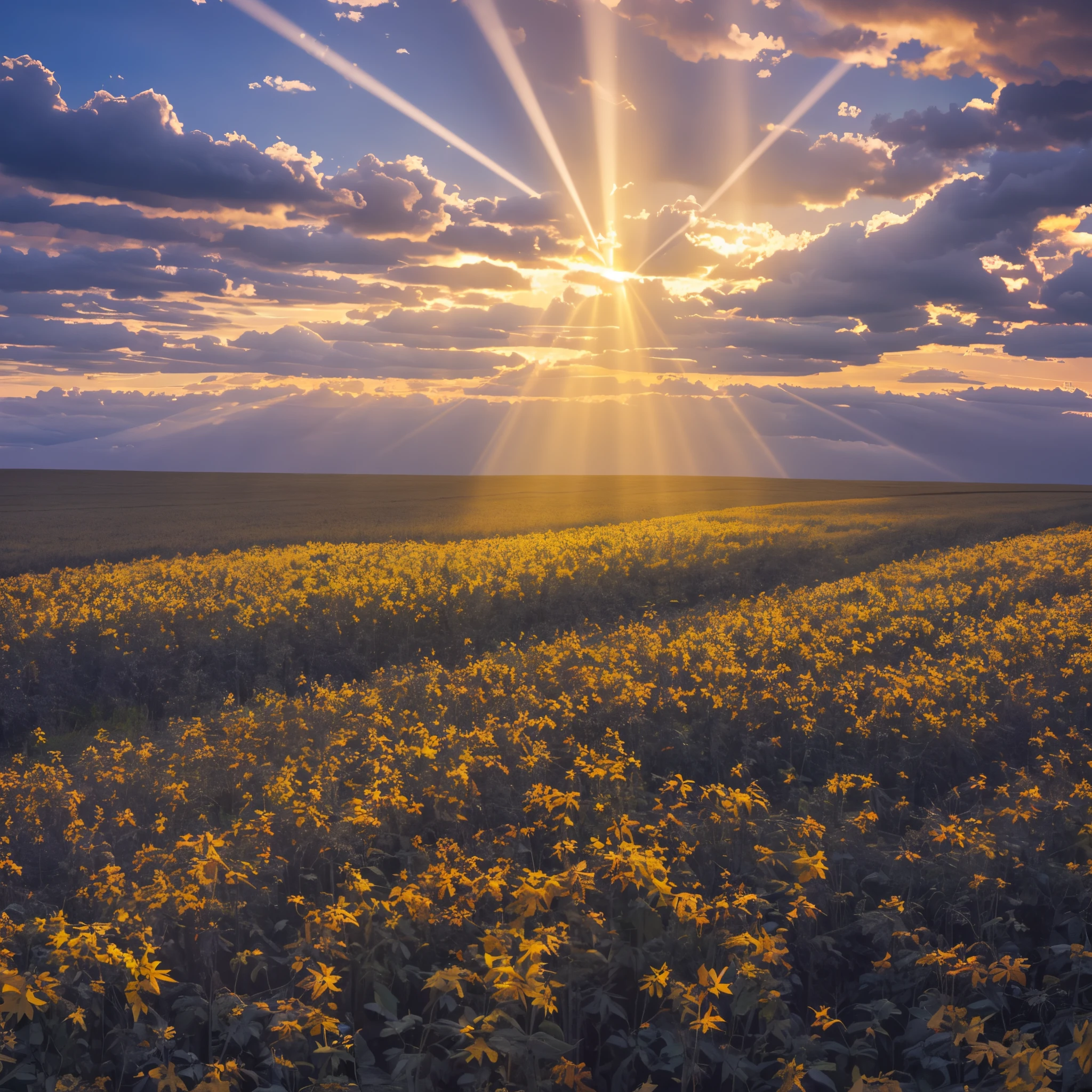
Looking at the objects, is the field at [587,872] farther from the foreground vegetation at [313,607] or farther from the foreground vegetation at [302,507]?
the foreground vegetation at [302,507]

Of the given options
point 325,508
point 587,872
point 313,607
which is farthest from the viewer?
point 325,508

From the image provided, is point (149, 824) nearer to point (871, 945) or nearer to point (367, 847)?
point (367, 847)

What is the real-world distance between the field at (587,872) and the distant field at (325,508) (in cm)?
2387

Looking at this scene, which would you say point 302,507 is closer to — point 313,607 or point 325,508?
point 325,508

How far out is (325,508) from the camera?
5584 cm

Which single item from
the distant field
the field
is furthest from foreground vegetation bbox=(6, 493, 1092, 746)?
the distant field

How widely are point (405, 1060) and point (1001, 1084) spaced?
2759 mm

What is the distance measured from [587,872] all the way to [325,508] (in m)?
54.0

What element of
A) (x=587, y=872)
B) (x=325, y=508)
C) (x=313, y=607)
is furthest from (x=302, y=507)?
(x=587, y=872)

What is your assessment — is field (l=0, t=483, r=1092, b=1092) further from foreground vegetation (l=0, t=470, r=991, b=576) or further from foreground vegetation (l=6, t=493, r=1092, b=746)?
foreground vegetation (l=0, t=470, r=991, b=576)

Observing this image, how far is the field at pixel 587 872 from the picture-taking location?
3789 millimetres

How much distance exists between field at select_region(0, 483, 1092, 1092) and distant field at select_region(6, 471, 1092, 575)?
2387 cm

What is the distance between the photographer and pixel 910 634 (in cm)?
1127

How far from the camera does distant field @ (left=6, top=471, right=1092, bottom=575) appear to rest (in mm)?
34875
